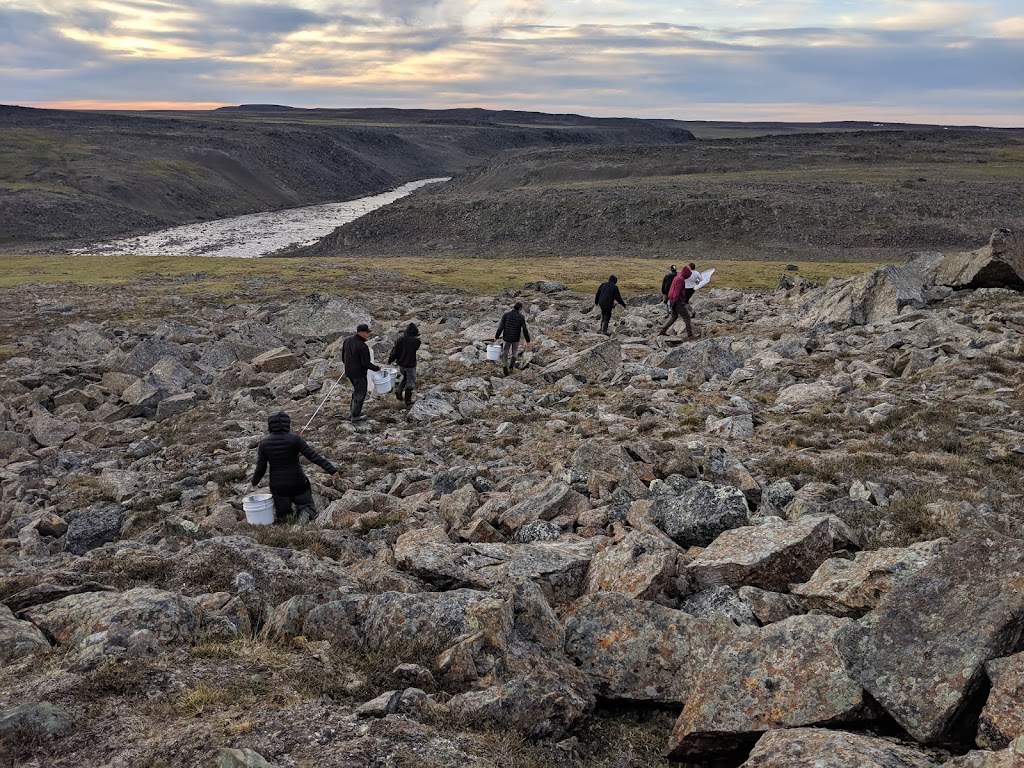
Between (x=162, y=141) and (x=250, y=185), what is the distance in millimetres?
20295

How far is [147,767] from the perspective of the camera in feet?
13.6

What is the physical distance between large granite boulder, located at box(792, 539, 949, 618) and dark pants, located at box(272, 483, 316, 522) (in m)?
6.02

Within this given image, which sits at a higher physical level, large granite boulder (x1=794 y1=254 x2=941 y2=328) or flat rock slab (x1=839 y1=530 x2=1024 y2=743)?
large granite boulder (x1=794 y1=254 x2=941 y2=328)

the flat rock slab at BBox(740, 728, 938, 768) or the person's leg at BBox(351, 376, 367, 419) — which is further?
the person's leg at BBox(351, 376, 367, 419)

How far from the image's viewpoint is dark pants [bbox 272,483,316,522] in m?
9.65

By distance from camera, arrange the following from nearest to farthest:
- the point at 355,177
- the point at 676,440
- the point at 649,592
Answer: the point at 649,592 < the point at 676,440 < the point at 355,177

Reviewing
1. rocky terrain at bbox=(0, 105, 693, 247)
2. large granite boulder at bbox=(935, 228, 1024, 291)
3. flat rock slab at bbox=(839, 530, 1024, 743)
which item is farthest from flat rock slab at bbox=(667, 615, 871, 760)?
rocky terrain at bbox=(0, 105, 693, 247)

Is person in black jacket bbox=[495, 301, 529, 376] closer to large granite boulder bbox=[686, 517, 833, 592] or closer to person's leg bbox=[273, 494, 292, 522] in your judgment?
person's leg bbox=[273, 494, 292, 522]

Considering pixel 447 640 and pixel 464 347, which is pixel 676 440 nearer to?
pixel 447 640

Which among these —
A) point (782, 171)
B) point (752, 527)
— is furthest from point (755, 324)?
point (782, 171)

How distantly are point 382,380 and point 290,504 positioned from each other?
6.67 meters

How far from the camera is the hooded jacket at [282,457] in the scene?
9375mm

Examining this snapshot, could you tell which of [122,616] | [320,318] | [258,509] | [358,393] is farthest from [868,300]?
[122,616]

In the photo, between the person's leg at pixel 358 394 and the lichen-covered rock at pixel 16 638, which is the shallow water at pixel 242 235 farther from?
the lichen-covered rock at pixel 16 638
